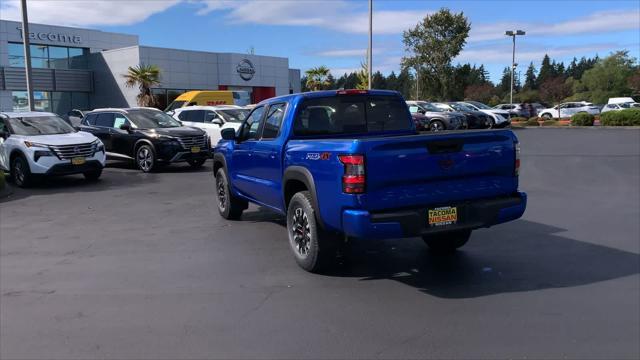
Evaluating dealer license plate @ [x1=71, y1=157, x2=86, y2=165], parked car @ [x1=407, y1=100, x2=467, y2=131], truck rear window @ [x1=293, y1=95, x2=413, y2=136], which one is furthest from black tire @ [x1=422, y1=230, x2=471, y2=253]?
parked car @ [x1=407, y1=100, x2=467, y2=131]

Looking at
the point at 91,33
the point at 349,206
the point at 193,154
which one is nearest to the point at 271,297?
the point at 349,206

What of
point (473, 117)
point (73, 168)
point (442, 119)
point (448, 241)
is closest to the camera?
point (448, 241)

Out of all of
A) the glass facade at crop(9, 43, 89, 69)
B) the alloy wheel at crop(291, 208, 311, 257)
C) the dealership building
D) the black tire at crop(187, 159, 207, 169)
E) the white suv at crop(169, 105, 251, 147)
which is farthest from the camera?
the glass facade at crop(9, 43, 89, 69)

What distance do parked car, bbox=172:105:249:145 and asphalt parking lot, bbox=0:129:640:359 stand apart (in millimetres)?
8253

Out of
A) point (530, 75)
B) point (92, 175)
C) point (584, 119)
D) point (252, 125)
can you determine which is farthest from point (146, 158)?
point (530, 75)

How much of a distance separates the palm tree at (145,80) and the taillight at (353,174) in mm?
35028

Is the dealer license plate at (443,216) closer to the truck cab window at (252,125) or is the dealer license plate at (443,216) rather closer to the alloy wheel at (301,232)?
the alloy wheel at (301,232)

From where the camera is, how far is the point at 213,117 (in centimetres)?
1825

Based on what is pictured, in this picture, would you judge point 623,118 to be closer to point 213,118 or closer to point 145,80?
point 213,118

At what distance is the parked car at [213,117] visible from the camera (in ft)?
57.3

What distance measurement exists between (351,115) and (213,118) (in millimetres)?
12051

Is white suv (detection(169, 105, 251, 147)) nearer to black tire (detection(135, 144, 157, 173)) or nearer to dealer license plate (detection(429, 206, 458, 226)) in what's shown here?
black tire (detection(135, 144, 157, 173))

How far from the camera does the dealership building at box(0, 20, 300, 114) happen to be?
131 ft

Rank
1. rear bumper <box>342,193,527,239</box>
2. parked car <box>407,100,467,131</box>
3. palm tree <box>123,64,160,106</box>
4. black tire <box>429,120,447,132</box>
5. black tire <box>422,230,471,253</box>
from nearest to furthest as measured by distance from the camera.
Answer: rear bumper <box>342,193,527,239</box> → black tire <box>422,230,471,253</box> → parked car <box>407,100,467,131</box> → black tire <box>429,120,447,132</box> → palm tree <box>123,64,160,106</box>
